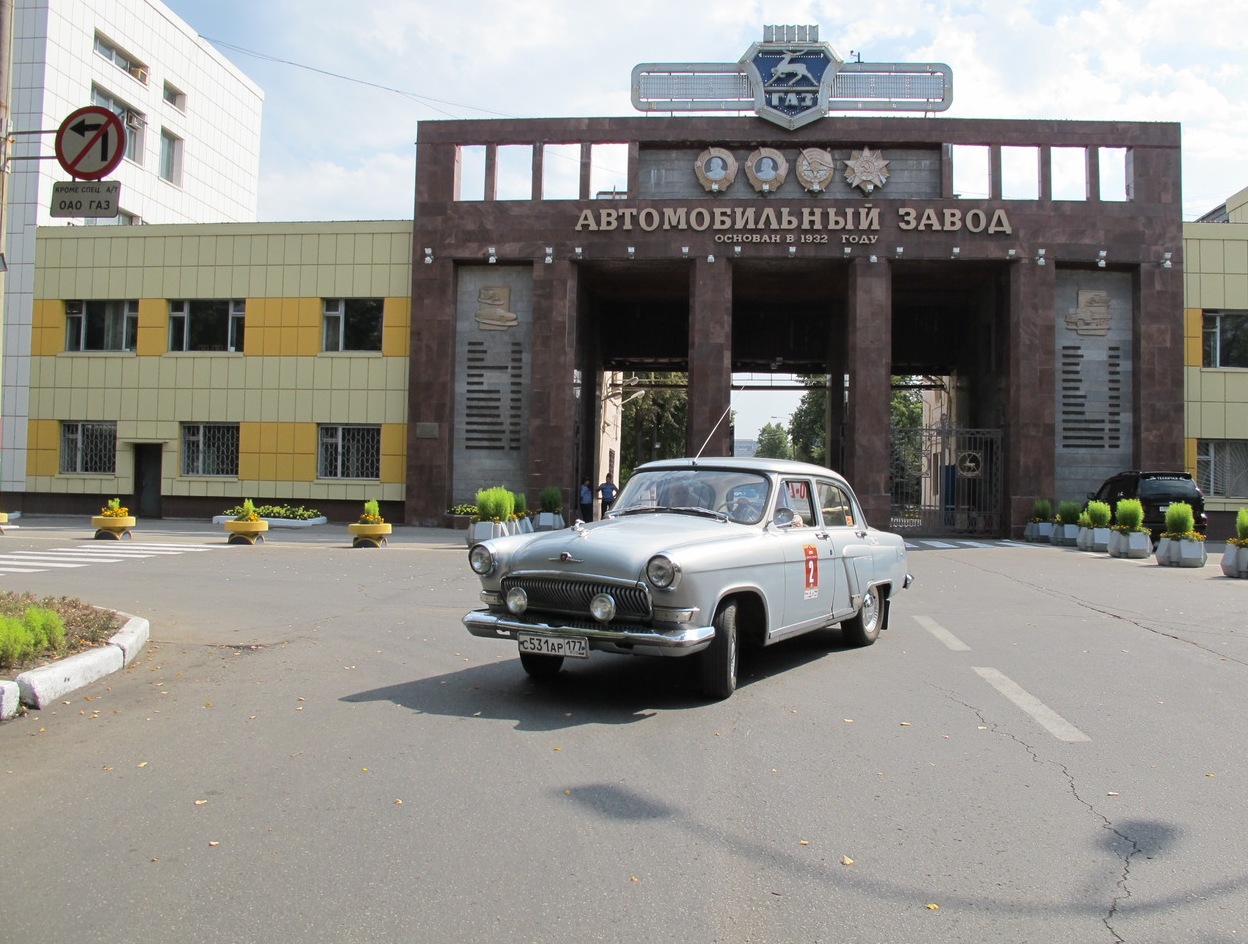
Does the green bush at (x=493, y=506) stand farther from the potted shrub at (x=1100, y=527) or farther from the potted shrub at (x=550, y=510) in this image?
the potted shrub at (x=1100, y=527)

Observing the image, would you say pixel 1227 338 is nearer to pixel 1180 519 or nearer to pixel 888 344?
pixel 888 344

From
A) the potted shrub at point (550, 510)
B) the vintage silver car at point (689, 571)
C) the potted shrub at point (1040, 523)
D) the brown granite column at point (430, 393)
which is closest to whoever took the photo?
the vintage silver car at point (689, 571)

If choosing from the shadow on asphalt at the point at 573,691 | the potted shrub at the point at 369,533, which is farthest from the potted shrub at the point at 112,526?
the shadow on asphalt at the point at 573,691

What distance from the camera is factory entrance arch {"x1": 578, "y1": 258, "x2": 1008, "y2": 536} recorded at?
28.5 metres

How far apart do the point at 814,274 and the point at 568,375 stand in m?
8.29

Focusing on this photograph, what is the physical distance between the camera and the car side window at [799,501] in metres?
7.68

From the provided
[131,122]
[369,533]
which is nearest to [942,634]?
[369,533]

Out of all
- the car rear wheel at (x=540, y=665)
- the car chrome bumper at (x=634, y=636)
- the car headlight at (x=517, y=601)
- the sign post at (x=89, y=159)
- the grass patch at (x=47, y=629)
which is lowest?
the car rear wheel at (x=540, y=665)

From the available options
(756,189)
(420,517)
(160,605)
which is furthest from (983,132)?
(160,605)

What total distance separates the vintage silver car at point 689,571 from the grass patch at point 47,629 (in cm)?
292

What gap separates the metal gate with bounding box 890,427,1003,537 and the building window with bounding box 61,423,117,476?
2355 cm

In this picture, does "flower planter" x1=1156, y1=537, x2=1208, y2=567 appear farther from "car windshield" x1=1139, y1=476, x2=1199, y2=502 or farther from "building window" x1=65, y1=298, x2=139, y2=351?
"building window" x1=65, y1=298, x2=139, y2=351

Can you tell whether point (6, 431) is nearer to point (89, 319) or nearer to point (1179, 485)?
point (89, 319)

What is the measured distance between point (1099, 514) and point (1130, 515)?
213 cm
